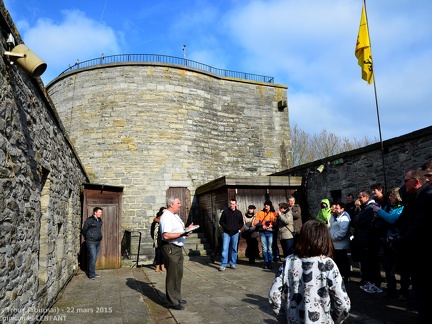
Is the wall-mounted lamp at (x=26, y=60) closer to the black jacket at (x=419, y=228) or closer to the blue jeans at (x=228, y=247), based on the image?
the black jacket at (x=419, y=228)

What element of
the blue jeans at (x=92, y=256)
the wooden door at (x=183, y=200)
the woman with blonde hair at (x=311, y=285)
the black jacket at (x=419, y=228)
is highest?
the wooden door at (x=183, y=200)

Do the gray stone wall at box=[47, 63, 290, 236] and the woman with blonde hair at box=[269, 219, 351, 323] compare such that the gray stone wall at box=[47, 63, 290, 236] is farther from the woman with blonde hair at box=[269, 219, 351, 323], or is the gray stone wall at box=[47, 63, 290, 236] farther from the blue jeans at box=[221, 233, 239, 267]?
the woman with blonde hair at box=[269, 219, 351, 323]

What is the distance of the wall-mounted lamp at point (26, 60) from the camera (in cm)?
336

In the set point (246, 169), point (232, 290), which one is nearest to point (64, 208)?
point (232, 290)

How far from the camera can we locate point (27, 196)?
3.96 m

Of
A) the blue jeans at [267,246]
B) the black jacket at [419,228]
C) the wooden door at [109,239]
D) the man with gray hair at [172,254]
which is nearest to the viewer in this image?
the black jacket at [419,228]

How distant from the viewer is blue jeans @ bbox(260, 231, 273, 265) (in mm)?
7984

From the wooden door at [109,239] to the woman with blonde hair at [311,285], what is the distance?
7934mm

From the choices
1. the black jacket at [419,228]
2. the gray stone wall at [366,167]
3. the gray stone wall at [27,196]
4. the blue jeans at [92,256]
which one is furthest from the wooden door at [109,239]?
the black jacket at [419,228]

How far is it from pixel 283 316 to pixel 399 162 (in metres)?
6.46

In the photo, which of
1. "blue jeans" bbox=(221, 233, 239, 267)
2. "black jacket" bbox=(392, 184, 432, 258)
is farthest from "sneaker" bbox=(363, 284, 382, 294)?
"blue jeans" bbox=(221, 233, 239, 267)

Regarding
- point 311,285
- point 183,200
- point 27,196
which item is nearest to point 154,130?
point 183,200

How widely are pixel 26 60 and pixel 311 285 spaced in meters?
3.38

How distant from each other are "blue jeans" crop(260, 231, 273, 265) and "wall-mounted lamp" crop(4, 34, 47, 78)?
6.32 metres
